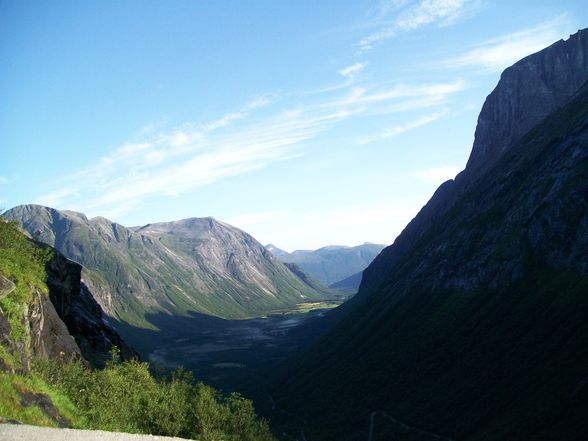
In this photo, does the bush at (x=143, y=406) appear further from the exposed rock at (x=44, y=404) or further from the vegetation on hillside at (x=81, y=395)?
the exposed rock at (x=44, y=404)

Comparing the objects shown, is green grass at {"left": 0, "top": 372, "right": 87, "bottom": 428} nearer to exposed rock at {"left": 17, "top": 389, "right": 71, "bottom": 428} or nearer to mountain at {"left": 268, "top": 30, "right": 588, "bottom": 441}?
exposed rock at {"left": 17, "top": 389, "right": 71, "bottom": 428}

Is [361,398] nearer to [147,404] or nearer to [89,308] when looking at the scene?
[89,308]

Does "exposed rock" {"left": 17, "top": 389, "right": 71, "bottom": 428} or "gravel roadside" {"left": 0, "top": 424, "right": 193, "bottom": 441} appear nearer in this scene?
"gravel roadside" {"left": 0, "top": 424, "right": 193, "bottom": 441}

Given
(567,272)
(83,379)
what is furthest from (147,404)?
(567,272)

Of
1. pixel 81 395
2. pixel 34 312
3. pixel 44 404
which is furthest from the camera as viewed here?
pixel 34 312

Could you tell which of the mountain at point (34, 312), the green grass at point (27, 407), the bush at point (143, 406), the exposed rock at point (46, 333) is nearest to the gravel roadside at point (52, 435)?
the green grass at point (27, 407)

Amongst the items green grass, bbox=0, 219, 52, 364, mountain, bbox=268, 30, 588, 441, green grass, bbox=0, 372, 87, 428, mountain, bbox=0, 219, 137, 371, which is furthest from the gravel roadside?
mountain, bbox=268, 30, 588, 441

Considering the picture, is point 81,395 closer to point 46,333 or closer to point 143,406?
point 143,406

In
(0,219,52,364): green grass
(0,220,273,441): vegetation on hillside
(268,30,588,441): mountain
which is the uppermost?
(0,219,52,364): green grass

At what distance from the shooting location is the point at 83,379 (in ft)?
132

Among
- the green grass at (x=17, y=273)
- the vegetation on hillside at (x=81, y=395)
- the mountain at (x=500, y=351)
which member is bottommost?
the mountain at (x=500, y=351)

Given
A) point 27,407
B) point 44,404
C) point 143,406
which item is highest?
point 27,407

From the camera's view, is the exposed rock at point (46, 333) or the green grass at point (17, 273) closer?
the green grass at point (17, 273)

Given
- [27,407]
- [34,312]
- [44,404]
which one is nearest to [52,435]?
[27,407]
